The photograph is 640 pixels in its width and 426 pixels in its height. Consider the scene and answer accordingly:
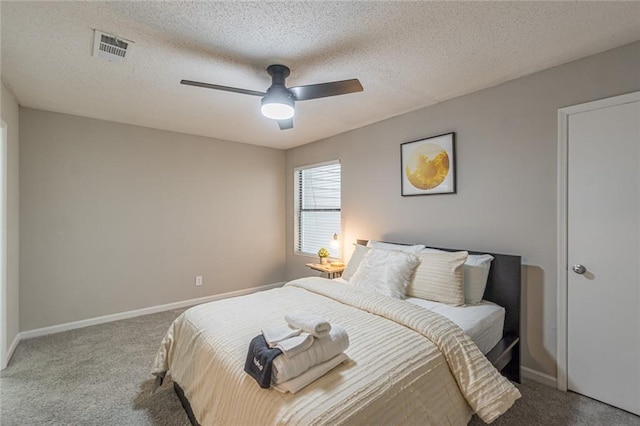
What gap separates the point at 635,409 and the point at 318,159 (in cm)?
387

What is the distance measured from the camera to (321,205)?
15.0 ft

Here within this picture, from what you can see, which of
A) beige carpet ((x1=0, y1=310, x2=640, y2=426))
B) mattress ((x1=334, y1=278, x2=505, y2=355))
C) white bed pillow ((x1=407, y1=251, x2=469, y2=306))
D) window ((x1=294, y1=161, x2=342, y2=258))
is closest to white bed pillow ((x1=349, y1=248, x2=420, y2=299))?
white bed pillow ((x1=407, y1=251, x2=469, y2=306))

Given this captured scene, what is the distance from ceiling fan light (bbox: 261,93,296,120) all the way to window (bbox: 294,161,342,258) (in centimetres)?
205

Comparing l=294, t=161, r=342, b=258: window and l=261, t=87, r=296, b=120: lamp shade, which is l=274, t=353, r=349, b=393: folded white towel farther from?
l=294, t=161, r=342, b=258: window

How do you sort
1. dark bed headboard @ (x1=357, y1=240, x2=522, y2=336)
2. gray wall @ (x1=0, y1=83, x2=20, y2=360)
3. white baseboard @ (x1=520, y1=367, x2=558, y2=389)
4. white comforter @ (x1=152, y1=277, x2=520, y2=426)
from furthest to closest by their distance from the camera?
gray wall @ (x1=0, y1=83, x2=20, y2=360) → dark bed headboard @ (x1=357, y1=240, x2=522, y2=336) → white baseboard @ (x1=520, y1=367, x2=558, y2=389) → white comforter @ (x1=152, y1=277, x2=520, y2=426)

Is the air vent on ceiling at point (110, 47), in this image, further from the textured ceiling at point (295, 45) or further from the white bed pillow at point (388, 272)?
the white bed pillow at point (388, 272)

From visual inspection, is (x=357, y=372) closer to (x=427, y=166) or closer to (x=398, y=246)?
(x=398, y=246)

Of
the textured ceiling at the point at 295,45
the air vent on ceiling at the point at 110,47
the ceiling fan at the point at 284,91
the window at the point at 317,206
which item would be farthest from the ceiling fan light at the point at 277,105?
the window at the point at 317,206

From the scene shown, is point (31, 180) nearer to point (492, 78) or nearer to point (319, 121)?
point (319, 121)

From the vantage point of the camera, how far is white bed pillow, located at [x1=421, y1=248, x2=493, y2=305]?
2410mm

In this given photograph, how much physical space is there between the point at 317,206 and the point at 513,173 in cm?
273

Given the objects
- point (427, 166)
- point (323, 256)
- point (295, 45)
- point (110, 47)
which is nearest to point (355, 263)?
point (323, 256)

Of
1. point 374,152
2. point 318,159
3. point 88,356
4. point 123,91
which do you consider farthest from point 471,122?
point 88,356

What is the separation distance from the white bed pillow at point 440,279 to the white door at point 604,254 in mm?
757
